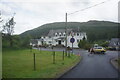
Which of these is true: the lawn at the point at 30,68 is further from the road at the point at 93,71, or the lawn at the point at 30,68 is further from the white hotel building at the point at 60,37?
the white hotel building at the point at 60,37

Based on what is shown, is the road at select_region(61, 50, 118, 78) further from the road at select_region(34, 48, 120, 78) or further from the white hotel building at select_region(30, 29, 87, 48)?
the white hotel building at select_region(30, 29, 87, 48)

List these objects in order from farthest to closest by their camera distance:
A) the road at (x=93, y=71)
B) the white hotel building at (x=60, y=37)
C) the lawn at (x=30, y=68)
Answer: the white hotel building at (x=60, y=37) < the road at (x=93, y=71) < the lawn at (x=30, y=68)

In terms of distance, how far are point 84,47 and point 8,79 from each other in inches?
1600

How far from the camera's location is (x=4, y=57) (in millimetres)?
18234

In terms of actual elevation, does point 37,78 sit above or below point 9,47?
below

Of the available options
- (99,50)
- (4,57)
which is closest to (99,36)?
(99,50)

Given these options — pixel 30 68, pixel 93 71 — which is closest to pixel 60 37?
pixel 30 68

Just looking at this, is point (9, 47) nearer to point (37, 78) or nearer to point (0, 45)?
point (0, 45)

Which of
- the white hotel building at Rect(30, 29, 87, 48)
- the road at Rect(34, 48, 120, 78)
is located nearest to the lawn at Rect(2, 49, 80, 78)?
the road at Rect(34, 48, 120, 78)

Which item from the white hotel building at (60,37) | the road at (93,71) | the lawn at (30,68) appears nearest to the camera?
the lawn at (30,68)

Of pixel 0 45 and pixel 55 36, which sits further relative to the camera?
pixel 55 36

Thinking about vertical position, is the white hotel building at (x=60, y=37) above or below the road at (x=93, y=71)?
above

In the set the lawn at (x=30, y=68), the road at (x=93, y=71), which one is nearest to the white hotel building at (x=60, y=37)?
the lawn at (x=30, y=68)

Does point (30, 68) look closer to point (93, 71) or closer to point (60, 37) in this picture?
point (93, 71)
